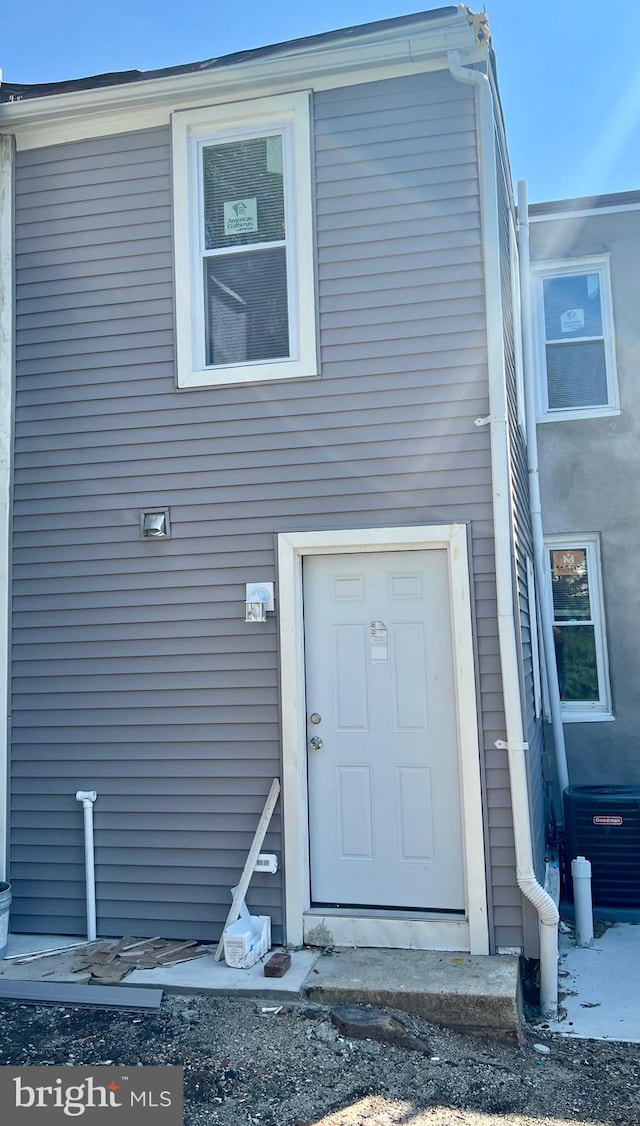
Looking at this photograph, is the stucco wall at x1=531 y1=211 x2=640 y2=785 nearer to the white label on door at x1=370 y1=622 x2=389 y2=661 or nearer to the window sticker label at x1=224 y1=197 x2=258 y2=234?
the white label on door at x1=370 y1=622 x2=389 y2=661

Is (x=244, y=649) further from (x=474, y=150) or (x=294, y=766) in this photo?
(x=474, y=150)

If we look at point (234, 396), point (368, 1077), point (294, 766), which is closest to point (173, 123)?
point (234, 396)

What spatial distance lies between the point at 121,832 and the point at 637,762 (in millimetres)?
4252

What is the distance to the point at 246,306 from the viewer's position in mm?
4973

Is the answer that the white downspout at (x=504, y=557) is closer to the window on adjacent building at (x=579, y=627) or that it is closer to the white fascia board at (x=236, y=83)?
the white fascia board at (x=236, y=83)

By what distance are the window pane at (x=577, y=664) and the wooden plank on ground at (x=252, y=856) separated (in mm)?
3509

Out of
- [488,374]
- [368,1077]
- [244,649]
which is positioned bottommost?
[368,1077]

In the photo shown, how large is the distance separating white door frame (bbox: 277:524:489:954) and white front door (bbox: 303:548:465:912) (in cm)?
8

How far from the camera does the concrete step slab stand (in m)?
3.70

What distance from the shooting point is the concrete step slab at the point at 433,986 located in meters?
3.70

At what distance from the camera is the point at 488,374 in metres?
4.46

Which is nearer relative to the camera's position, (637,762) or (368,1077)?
(368,1077)

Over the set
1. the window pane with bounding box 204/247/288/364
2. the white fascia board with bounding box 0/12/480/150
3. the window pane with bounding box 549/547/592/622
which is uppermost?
the white fascia board with bounding box 0/12/480/150

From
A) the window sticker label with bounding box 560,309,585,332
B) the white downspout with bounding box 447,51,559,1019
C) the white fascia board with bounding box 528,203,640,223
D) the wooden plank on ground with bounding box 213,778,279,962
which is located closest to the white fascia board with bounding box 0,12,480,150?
the white downspout with bounding box 447,51,559,1019
